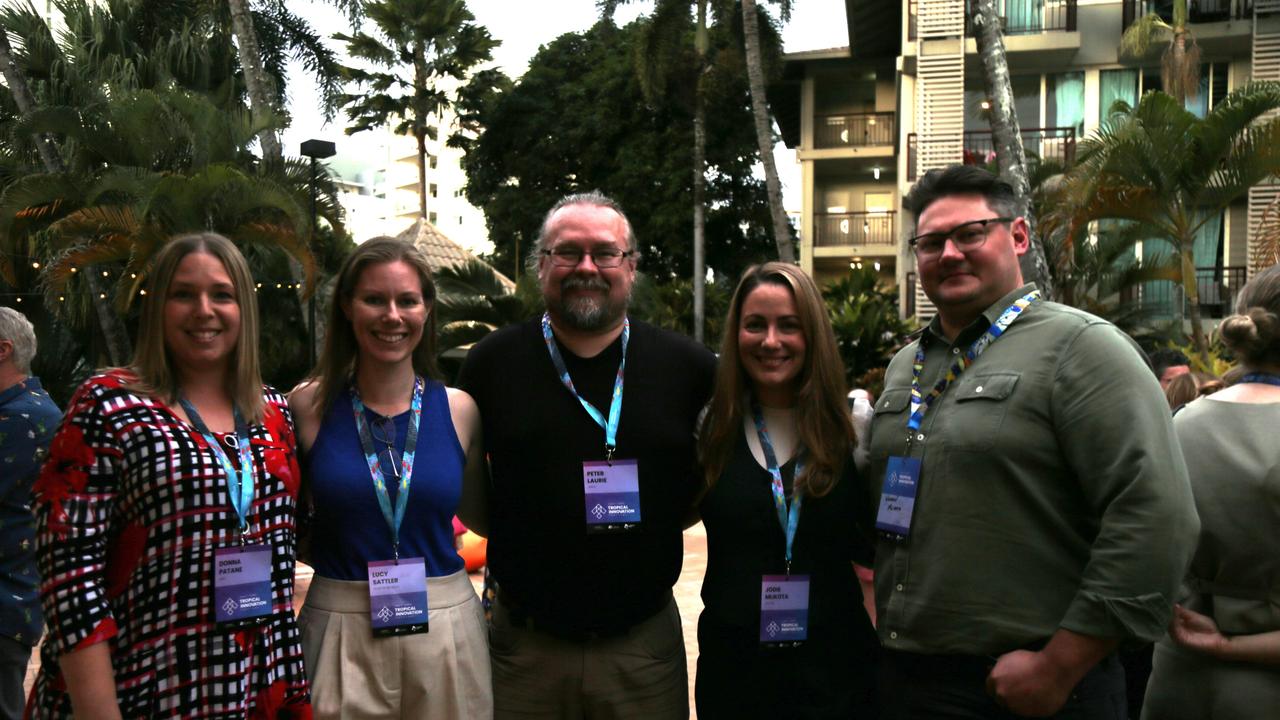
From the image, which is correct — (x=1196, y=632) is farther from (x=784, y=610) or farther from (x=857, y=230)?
(x=857, y=230)

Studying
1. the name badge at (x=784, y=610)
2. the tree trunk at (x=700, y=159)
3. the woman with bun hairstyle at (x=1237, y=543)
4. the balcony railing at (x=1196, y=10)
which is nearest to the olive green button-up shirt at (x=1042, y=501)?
the name badge at (x=784, y=610)

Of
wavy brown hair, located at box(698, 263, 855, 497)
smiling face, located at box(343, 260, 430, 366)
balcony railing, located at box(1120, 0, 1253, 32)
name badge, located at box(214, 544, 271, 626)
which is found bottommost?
name badge, located at box(214, 544, 271, 626)

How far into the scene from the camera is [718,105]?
31.8 m

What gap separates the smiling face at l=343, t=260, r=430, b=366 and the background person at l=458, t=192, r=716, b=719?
0.38m

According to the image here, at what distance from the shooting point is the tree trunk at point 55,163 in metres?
13.9

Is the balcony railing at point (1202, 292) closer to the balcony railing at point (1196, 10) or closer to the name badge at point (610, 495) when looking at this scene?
the balcony railing at point (1196, 10)

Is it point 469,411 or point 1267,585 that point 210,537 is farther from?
point 1267,585

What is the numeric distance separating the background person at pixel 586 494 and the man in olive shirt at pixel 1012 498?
2.62 ft

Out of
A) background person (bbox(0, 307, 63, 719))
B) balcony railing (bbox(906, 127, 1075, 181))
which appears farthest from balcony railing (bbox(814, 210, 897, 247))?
background person (bbox(0, 307, 63, 719))

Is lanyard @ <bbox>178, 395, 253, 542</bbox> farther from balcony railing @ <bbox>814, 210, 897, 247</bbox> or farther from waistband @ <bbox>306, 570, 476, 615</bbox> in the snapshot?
balcony railing @ <bbox>814, 210, 897, 247</bbox>

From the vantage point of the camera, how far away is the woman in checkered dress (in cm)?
268

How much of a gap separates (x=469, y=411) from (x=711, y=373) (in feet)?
2.76

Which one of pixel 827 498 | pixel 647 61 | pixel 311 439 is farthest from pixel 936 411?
pixel 647 61

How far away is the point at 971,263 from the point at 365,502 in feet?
6.12
